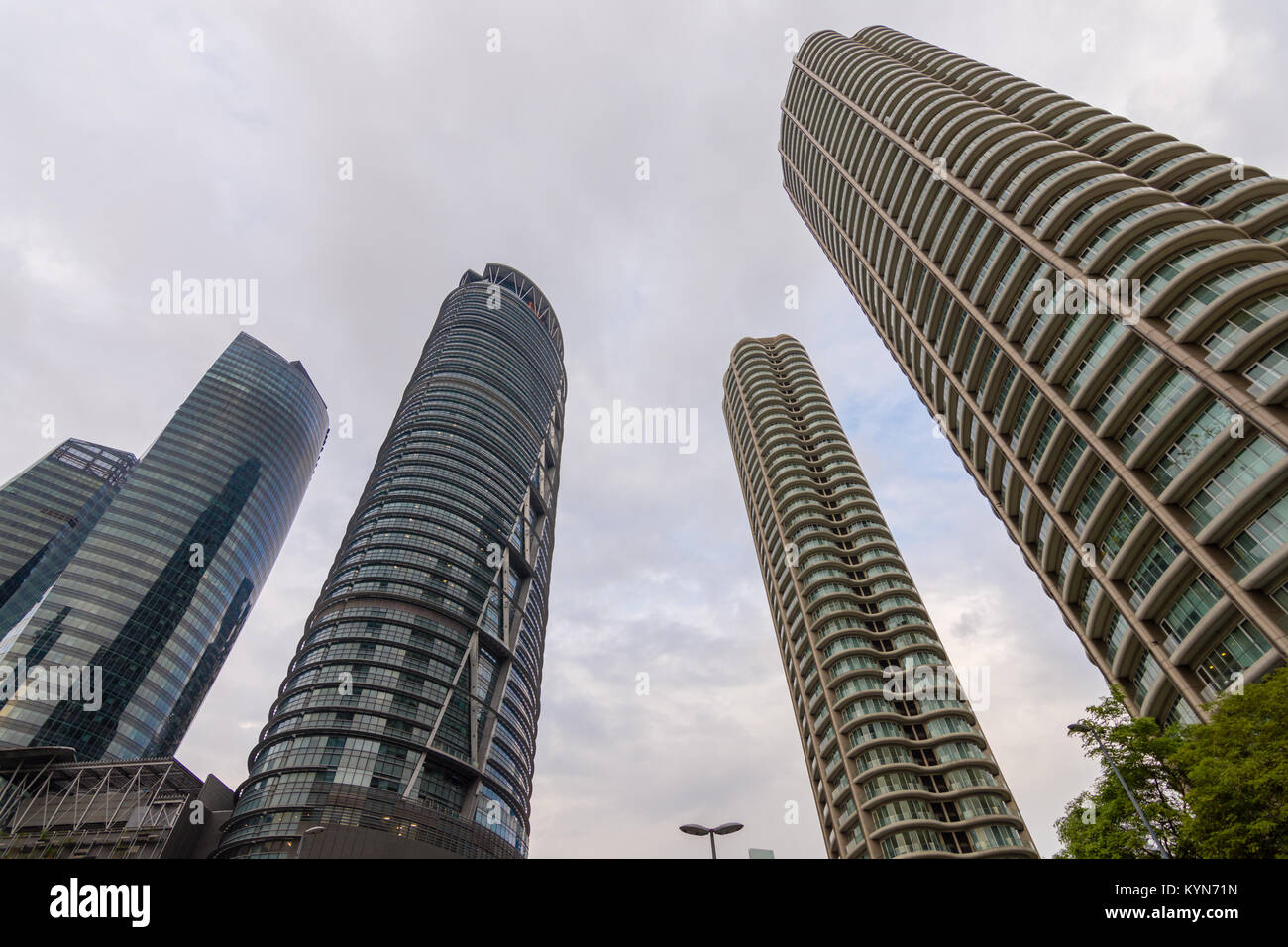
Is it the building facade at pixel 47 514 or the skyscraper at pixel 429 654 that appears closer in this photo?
the skyscraper at pixel 429 654

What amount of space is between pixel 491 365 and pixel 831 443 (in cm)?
6547

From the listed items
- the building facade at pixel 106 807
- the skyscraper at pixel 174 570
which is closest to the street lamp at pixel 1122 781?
the building facade at pixel 106 807

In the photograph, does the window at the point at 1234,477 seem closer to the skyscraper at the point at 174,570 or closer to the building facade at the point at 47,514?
the skyscraper at the point at 174,570

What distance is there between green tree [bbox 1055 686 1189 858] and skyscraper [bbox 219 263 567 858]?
58606 millimetres

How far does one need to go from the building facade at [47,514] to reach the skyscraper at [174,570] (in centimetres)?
3213

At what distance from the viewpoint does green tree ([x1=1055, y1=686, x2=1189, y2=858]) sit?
25.9 m

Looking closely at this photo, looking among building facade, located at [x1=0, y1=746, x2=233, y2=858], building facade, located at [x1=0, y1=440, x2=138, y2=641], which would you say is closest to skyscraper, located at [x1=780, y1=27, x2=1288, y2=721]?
building facade, located at [x1=0, y1=746, x2=233, y2=858]

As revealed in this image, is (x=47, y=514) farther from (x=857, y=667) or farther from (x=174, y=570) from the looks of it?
(x=857, y=667)

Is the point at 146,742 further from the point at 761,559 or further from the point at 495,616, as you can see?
the point at 761,559

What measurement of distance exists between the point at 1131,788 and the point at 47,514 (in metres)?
206

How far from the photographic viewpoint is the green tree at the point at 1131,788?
85.0 ft

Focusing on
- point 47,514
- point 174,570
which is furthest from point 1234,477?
point 47,514

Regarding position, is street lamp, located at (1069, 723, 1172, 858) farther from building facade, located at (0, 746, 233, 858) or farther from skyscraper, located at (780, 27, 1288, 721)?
building facade, located at (0, 746, 233, 858)
